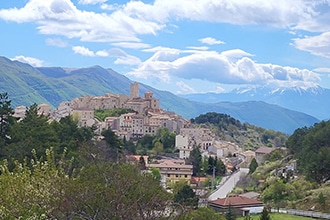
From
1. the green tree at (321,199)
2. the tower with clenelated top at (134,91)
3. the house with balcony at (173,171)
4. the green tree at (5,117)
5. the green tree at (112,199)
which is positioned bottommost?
the green tree at (321,199)

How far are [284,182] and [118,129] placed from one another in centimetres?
3222

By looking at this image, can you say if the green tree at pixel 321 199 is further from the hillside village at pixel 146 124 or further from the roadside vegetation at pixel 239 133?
the roadside vegetation at pixel 239 133

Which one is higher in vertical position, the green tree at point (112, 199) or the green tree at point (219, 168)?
the green tree at point (112, 199)

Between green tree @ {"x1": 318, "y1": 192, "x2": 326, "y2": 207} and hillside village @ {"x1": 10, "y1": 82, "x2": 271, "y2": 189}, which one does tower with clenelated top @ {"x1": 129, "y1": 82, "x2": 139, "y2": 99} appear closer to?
hillside village @ {"x1": 10, "y1": 82, "x2": 271, "y2": 189}

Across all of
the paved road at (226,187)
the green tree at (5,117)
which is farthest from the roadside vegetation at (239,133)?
the green tree at (5,117)

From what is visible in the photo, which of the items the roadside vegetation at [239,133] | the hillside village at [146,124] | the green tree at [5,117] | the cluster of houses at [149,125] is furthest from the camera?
the roadside vegetation at [239,133]

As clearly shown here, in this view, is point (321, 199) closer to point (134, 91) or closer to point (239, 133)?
point (134, 91)

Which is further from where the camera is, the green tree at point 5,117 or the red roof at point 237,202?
the red roof at point 237,202

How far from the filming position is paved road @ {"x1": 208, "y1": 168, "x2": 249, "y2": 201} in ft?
149

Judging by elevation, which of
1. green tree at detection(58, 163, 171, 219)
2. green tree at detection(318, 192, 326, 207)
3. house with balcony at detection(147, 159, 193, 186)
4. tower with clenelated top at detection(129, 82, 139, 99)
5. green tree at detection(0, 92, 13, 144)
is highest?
tower with clenelated top at detection(129, 82, 139, 99)

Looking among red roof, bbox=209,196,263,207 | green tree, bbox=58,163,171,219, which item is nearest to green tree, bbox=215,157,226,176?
red roof, bbox=209,196,263,207

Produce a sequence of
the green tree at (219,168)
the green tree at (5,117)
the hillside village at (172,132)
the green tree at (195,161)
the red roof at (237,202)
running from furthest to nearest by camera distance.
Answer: the green tree at (219,168)
the green tree at (195,161)
the hillside village at (172,132)
the red roof at (237,202)
the green tree at (5,117)

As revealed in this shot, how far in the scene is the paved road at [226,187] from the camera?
45469 mm

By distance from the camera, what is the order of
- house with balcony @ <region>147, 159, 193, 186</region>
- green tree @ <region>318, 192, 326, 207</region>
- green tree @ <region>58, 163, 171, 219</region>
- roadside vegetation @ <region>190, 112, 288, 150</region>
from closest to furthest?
green tree @ <region>58, 163, 171, 219</region> → green tree @ <region>318, 192, 326, 207</region> → house with balcony @ <region>147, 159, 193, 186</region> → roadside vegetation @ <region>190, 112, 288, 150</region>
